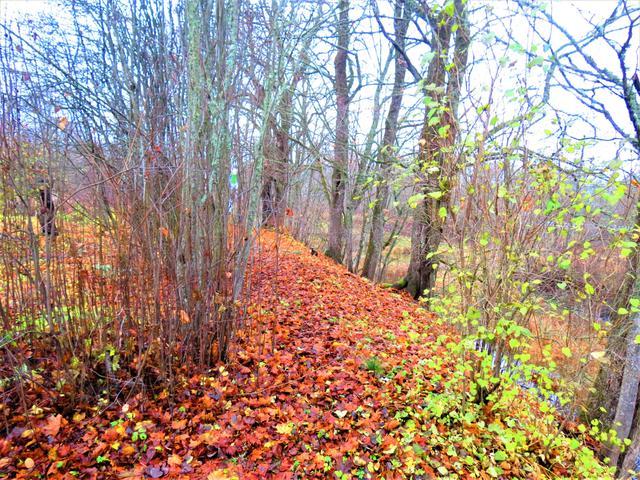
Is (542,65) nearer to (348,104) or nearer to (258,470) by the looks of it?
(258,470)

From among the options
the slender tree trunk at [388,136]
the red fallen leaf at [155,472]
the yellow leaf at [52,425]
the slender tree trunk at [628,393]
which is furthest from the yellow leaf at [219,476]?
the slender tree trunk at [388,136]

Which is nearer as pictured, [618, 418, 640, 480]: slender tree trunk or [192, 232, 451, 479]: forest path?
[192, 232, 451, 479]: forest path

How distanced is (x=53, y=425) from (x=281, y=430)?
149cm

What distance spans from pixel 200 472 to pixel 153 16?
4.13 m

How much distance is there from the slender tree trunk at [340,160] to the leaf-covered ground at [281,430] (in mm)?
5487

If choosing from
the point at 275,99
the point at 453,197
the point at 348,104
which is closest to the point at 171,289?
the point at 275,99

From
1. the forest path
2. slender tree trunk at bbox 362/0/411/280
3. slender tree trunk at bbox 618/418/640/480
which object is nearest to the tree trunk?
the forest path

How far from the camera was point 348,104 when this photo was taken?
27.1ft

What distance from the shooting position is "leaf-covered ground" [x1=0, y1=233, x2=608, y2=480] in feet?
6.38

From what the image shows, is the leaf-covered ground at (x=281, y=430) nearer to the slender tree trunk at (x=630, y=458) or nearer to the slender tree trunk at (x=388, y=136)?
the slender tree trunk at (x=630, y=458)

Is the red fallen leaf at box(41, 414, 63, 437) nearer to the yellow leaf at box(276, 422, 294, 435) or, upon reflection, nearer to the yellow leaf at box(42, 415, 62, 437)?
the yellow leaf at box(42, 415, 62, 437)

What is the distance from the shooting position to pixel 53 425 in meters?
2.05

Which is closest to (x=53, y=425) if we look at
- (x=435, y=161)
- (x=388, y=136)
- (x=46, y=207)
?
(x=46, y=207)

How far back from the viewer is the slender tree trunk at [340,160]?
8070 millimetres
